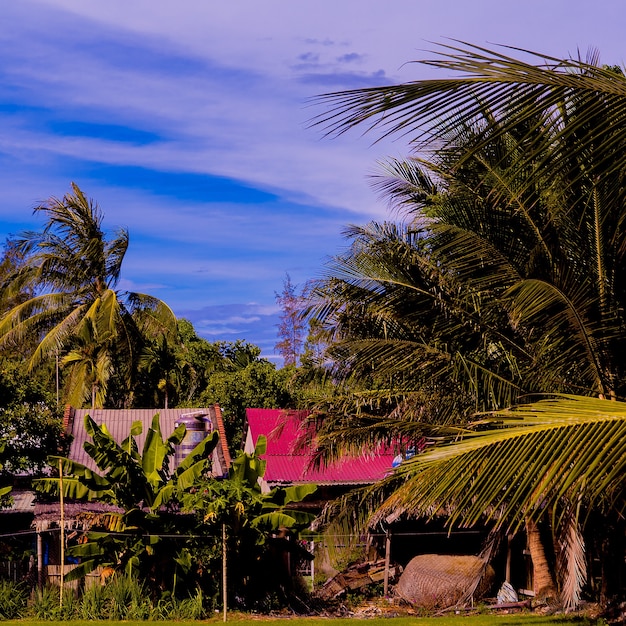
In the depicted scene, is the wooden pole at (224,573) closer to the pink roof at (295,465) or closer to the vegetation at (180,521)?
the vegetation at (180,521)

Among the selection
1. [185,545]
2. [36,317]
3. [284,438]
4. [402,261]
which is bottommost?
[185,545]

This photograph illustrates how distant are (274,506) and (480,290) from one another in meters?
8.58

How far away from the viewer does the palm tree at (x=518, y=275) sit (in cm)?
394

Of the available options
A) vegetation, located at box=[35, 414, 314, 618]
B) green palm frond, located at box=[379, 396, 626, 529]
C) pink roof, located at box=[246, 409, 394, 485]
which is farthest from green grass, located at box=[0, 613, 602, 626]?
green palm frond, located at box=[379, 396, 626, 529]

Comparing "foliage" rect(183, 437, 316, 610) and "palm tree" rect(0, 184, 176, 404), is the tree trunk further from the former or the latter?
"palm tree" rect(0, 184, 176, 404)

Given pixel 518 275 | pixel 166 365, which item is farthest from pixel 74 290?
pixel 518 275

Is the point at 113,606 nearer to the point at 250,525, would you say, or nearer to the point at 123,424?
the point at 250,525

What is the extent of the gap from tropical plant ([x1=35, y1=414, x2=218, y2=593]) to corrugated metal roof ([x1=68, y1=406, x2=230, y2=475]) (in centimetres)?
680

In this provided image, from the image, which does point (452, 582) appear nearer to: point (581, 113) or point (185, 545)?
point (185, 545)

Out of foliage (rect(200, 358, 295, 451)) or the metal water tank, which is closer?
the metal water tank

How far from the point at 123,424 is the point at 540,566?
14.3 meters

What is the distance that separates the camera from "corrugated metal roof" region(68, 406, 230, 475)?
25.5 meters

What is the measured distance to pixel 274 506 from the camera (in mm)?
18469

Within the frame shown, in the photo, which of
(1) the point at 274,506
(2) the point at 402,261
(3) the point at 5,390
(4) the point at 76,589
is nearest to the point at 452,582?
(1) the point at 274,506
